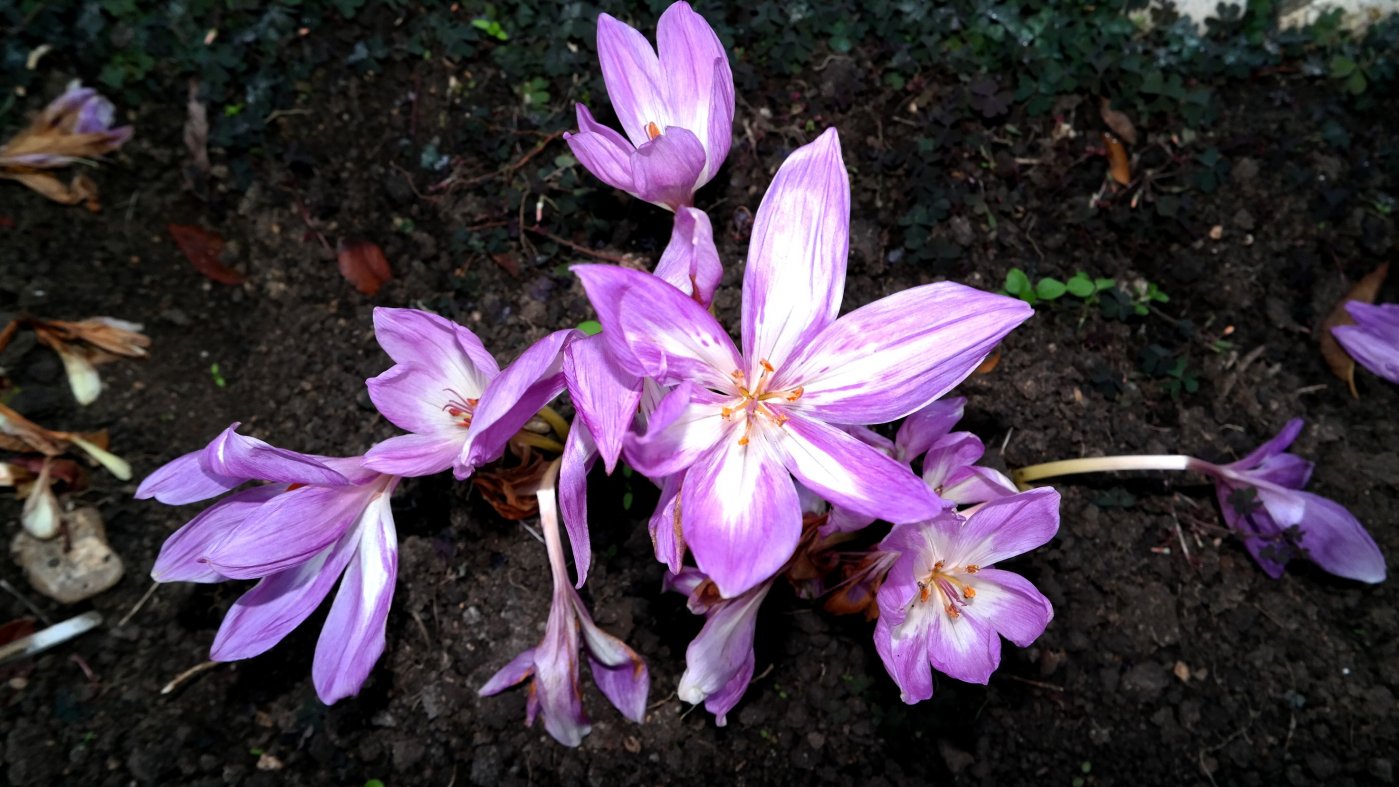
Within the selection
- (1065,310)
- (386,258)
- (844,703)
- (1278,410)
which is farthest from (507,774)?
(1278,410)

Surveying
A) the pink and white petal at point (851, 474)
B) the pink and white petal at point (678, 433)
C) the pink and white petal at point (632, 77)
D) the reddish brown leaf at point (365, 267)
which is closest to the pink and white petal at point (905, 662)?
the pink and white petal at point (851, 474)

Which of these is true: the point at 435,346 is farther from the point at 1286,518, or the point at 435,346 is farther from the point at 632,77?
the point at 1286,518

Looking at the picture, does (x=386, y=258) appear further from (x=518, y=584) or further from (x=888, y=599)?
(x=888, y=599)

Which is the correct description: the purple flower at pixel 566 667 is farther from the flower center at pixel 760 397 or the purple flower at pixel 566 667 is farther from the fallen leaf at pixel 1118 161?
the fallen leaf at pixel 1118 161

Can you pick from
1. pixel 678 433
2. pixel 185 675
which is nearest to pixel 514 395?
pixel 678 433

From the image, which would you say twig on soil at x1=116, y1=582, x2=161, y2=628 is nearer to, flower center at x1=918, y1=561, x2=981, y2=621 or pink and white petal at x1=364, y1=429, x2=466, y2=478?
pink and white petal at x1=364, y1=429, x2=466, y2=478

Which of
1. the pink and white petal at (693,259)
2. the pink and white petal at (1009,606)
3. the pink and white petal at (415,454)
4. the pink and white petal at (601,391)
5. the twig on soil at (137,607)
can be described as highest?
the pink and white petal at (693,259)
